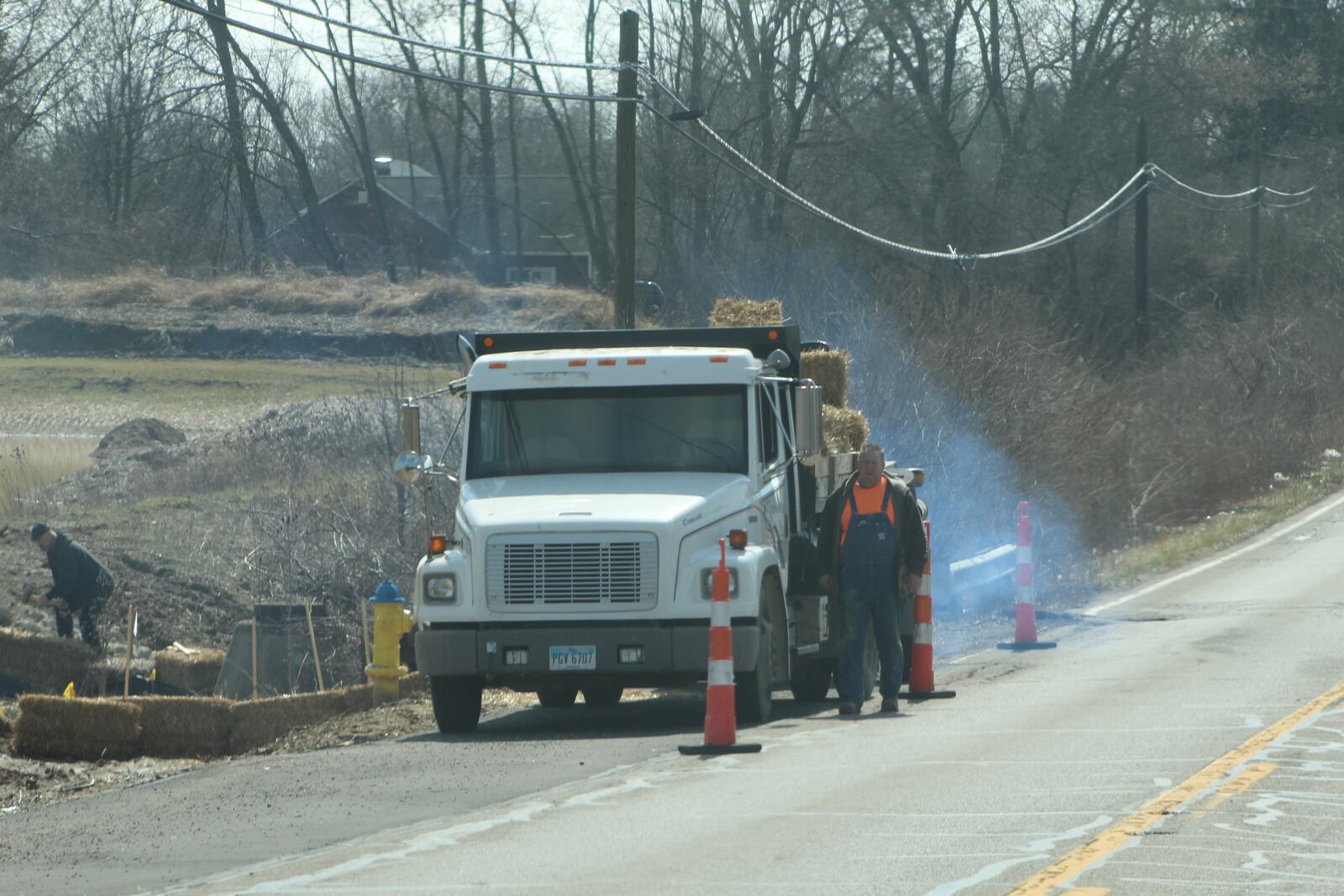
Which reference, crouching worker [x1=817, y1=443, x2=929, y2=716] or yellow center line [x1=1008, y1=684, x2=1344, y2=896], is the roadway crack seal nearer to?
crouching worker [x1=817, y1=443, x2=929, y2=716]

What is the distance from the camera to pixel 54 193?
179ft

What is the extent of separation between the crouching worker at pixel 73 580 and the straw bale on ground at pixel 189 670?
1.23m

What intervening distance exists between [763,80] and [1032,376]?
19284 millimetres

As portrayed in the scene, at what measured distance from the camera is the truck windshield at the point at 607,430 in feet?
43.4

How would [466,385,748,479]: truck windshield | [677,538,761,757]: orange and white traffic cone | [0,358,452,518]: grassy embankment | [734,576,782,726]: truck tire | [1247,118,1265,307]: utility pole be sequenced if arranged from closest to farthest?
[677,538,761,757]: orange and white traffic cone → [734,576,782,726]: truck tire → [466,385,748,479]: truck windshield → [0,358,452,518]: grassy embankment → [1247,118,1265,307]: utility pole

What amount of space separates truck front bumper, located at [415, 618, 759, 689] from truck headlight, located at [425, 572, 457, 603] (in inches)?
7.4

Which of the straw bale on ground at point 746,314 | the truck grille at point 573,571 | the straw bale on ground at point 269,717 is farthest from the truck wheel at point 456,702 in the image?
the straw bale on ground at point 746,314

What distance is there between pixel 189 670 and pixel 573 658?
8147mm

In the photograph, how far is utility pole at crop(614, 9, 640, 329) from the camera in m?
21.2

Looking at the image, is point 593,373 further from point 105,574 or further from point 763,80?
point 763,80

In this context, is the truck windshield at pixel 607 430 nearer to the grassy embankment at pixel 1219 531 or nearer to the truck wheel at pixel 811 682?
the truck wheel at pixel 811 682

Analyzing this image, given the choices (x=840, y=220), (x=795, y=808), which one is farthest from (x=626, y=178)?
(x=840, y=220)

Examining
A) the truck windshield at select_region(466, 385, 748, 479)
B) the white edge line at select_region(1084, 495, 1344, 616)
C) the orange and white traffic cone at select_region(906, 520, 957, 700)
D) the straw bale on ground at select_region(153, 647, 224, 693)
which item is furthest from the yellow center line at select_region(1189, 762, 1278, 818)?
the straw bale on ground at select_region(153, 647, 224, 693)

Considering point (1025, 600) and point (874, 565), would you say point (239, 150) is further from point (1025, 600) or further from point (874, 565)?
point (874, 565)
